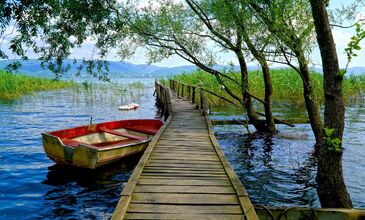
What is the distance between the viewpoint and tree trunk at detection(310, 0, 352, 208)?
7082 millimetres

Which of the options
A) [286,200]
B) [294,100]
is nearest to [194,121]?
[286,200]

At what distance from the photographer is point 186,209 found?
5555 mm

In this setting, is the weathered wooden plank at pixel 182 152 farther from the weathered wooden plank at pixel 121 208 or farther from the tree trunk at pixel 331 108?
the weathered wooden plank at pixel 121 208

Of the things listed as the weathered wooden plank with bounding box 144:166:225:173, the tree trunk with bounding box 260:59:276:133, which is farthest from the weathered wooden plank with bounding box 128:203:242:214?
the tree trunk with bounding box 260:59:276:133

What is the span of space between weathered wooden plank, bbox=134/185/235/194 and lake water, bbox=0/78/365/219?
269 centimetres

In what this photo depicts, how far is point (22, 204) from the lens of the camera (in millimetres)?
9508

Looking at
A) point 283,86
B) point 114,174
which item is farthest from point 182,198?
point 283,86

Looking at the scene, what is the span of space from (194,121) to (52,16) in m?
9.06

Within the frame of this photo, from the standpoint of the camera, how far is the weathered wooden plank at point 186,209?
5453 millimetres

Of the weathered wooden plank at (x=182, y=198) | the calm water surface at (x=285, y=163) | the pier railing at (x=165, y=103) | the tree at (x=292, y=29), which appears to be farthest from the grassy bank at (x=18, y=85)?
the weathered wooden plank at (x=182, y=198)

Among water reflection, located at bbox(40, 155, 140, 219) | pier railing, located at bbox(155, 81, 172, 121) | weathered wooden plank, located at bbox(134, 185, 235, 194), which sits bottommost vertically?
water reflection, located at bbox(40, 155, 140, 219)

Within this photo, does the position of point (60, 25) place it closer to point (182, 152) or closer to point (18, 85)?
point (182, 152)

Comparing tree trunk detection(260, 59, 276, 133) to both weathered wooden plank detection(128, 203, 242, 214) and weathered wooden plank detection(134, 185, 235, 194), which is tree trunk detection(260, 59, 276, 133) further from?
weathered wooden plank detection(128, 203, 242, 214)

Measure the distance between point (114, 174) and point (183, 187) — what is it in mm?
5919
